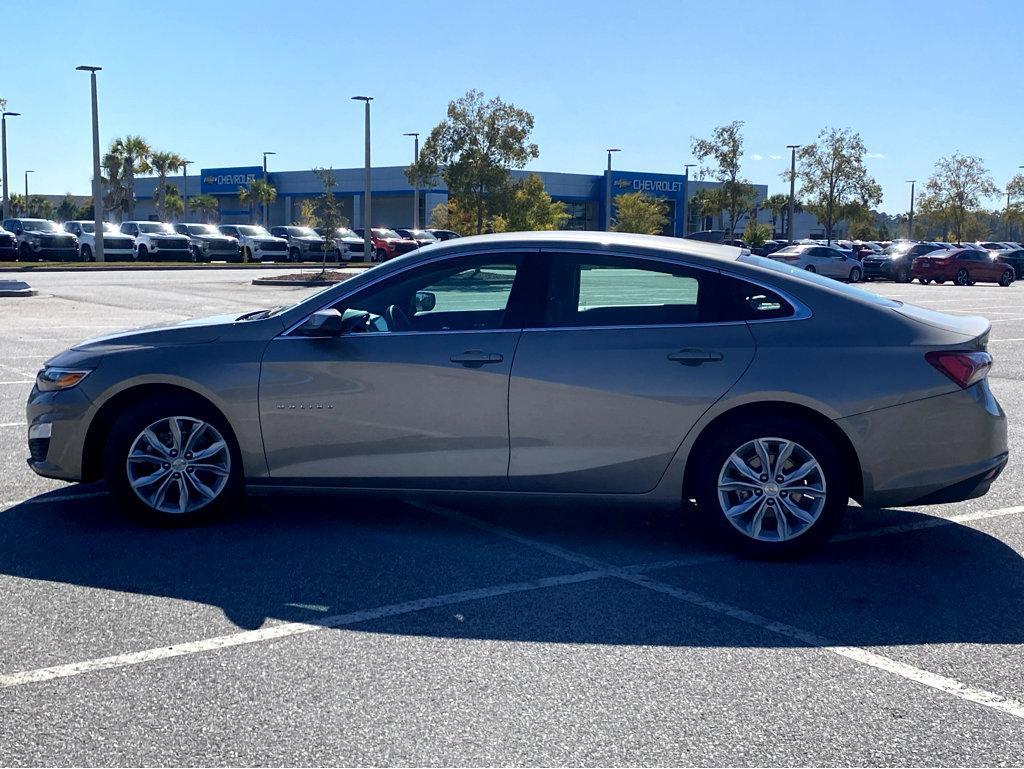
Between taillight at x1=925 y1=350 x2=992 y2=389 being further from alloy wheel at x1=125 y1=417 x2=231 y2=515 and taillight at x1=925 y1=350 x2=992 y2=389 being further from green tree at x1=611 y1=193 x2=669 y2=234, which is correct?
green tree at x1=611 y1=193 x2=669 y2=234

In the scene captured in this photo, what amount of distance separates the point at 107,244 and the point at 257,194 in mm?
39357

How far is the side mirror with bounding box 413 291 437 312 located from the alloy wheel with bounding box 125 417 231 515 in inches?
48.6

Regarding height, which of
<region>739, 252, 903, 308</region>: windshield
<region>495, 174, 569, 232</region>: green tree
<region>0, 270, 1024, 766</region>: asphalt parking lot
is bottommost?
<region>0, 270, 1024, 766</region>: asphalt parking lot

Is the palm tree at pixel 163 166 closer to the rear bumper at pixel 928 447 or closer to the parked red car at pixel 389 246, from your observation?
the parked red car at pixel 389 246

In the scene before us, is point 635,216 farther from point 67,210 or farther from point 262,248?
point 67,210

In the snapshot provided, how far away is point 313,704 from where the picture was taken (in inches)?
149

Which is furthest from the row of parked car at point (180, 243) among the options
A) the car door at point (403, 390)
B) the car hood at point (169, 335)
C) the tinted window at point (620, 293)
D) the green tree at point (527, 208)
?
the tinted window at point (620, 293)

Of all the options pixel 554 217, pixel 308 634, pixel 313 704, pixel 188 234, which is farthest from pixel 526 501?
pixel 188 234

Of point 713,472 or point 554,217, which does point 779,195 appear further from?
point 713,472

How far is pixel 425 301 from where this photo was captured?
5.98m

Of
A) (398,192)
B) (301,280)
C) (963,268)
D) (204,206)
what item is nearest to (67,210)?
(204,206)

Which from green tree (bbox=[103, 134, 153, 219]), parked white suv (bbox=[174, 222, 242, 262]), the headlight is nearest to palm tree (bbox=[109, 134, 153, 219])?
green tree (bbox=[103, 134, 153, 219])

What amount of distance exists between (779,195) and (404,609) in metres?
96.4

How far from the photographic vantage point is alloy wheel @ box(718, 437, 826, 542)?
5.44 metres
